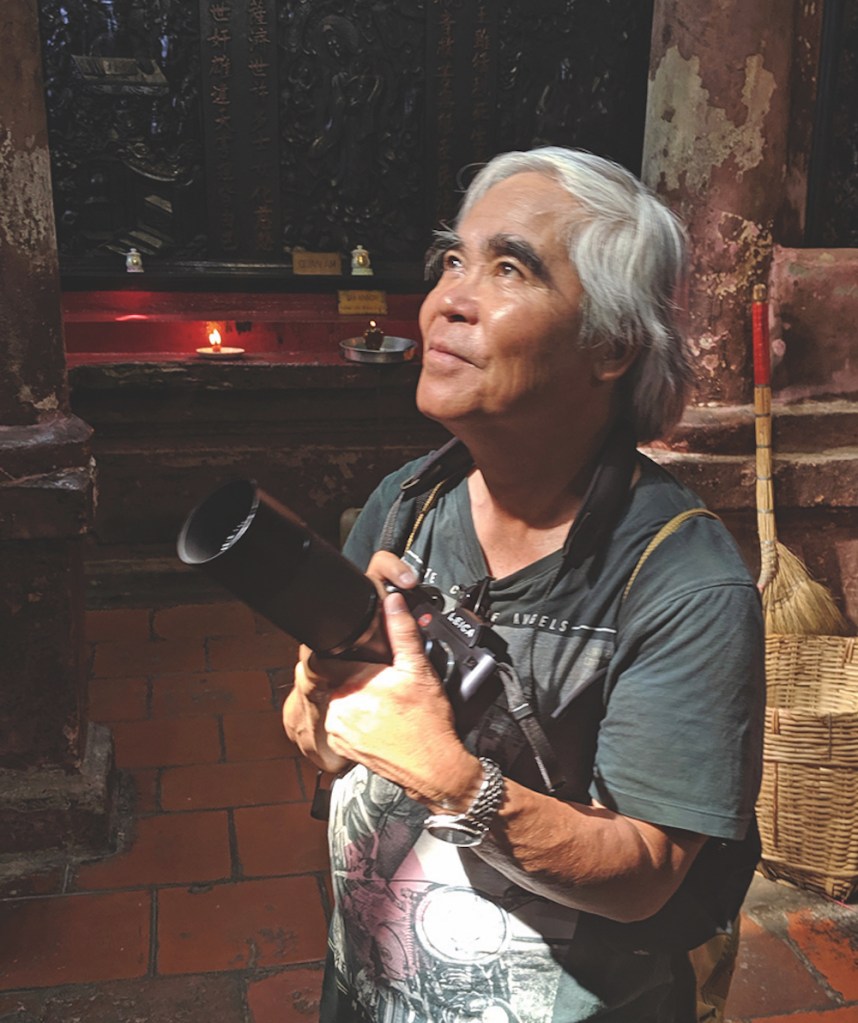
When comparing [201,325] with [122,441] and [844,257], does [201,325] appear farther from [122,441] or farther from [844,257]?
[844,257]

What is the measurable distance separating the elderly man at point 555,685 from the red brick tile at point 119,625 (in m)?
2.82

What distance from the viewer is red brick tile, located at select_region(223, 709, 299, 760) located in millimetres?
3275

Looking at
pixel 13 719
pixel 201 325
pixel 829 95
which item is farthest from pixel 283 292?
pixel 13 719

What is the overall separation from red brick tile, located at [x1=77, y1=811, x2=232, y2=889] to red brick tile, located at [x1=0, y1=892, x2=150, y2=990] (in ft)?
0.24

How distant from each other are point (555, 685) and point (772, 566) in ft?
6.41

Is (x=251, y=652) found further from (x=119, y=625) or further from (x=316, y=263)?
(x=316, y=263)

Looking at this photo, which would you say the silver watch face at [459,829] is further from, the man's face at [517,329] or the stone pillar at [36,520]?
the stone pillar at [36,520]

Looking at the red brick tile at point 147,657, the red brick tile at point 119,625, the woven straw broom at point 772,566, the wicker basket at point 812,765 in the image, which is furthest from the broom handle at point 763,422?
the red brick tile at point 119,625

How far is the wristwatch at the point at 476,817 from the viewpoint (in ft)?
3.70

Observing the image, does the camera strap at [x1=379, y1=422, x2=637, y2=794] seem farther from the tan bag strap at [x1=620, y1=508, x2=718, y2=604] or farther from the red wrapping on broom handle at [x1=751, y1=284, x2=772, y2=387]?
the red wrapping on broom handle at [x1=751, y1=284, x2=772, y2=387]

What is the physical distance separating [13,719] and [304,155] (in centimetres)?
349

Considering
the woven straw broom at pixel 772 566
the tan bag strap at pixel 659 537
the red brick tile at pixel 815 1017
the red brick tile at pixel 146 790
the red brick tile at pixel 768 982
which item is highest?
the tan bag strap at pixel 659 537

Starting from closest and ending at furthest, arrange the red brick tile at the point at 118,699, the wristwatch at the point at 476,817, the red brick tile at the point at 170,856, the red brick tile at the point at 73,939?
the wristwatch at the point at 476,817 < the red brick tile at the point at 73,939 < the red brick tile at the point at 170,856 < the red brick tile at the point at 118,699

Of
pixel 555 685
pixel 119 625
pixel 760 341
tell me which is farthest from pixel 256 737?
pixel 555 685
